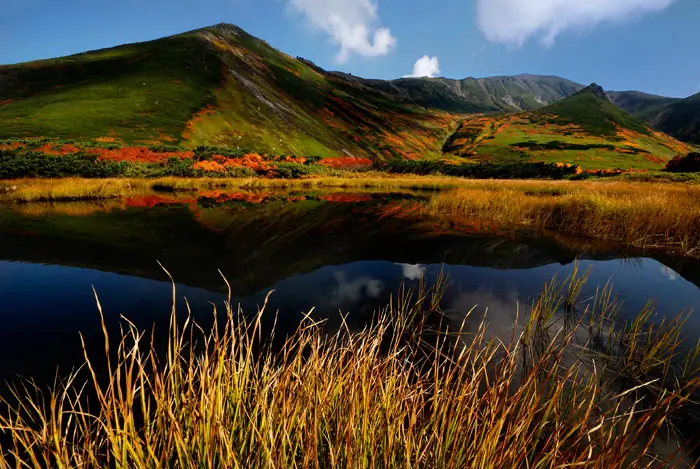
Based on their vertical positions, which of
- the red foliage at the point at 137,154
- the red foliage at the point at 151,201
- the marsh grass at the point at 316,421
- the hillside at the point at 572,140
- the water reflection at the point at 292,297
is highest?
the hillside at the point at 572,140

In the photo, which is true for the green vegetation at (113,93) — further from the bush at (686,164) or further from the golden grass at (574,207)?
the bush at (686,164)

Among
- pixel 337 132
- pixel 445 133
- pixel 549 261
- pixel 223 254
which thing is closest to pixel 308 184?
pixel 223 254

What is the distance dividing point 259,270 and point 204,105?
77651mm

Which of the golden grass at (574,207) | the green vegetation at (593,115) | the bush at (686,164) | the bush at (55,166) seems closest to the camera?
the golden grass at (574,207)

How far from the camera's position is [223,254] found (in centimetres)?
1246

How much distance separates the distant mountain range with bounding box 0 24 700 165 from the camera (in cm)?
5797

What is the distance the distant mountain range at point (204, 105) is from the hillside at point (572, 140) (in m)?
3.97

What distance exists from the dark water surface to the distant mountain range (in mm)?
48137

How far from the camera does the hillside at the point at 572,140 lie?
271 ft

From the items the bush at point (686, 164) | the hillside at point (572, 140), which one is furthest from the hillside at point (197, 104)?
the bush at point (686, 164)

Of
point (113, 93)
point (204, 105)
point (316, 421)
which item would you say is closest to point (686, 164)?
point (316, 421)

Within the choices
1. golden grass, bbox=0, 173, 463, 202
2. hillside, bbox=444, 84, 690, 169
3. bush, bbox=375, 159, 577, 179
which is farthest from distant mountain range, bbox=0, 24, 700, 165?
bush, bbox=375, 159, 577, 179

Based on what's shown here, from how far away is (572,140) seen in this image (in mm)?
100688

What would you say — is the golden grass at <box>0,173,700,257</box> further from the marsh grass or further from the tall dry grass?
the marsh grass
